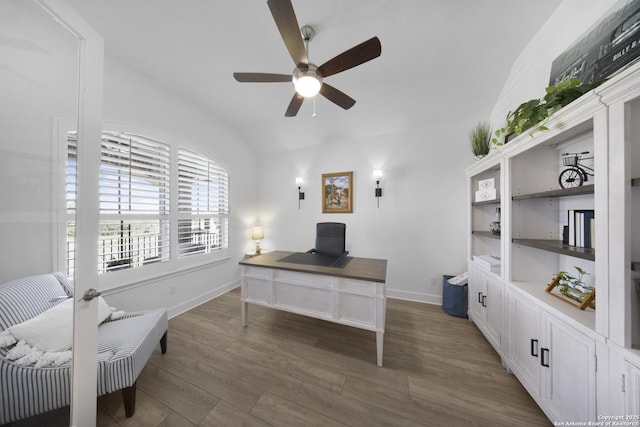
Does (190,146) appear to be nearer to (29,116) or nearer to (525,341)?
(29,116)

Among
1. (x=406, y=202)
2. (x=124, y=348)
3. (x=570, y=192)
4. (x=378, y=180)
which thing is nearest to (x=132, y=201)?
(x=124, y=348)

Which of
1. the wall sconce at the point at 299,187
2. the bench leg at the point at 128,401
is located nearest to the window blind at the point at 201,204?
the wall sconce at the point at 299,187

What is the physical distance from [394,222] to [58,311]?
346cm

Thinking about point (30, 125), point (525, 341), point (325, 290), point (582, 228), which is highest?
point (30, 125)

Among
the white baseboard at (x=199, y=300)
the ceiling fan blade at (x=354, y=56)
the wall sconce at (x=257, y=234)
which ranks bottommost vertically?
the white baseboard at (x=199, y=300)

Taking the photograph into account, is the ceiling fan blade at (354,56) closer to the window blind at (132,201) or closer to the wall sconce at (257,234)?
the window blind at (132,201)

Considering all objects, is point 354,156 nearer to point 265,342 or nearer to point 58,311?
point 265,342

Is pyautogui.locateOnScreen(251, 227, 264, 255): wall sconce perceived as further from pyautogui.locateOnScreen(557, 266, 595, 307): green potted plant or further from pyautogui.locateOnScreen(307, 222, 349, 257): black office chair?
pyautogui.locateOnScreen(557, 266, 595, 307): green potted plant

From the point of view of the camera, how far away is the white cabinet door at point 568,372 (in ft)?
3.21

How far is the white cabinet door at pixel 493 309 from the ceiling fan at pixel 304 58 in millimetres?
2204

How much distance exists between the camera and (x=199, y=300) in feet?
9.27

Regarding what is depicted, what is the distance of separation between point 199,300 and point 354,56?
347 centimetres

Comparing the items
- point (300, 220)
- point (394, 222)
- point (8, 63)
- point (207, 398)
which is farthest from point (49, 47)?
point (394, 222)

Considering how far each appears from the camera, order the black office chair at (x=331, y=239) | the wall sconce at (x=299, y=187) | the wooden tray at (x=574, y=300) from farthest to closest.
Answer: the wall sconce at (x=299, y=187) < the black office chair at (x=331, y=239) < the wooden tray at (x=574, y=300)
